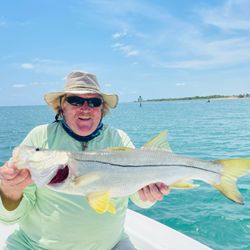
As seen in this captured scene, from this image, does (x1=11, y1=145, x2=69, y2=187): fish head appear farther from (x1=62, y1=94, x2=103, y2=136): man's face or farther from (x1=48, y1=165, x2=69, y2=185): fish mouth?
(x1=62, y1=94, x2=103, y2=136): man's face

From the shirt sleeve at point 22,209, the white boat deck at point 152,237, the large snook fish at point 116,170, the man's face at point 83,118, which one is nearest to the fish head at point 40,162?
the large snook fish at point 116,170

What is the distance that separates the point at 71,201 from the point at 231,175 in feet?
4.34

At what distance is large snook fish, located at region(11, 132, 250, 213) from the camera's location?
2404mm

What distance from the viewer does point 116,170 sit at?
255 cm

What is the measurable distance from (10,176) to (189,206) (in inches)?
221

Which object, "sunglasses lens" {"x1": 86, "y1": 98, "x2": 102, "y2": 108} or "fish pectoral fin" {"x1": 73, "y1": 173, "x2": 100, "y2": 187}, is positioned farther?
"sunglasses lens" {"x1": 86, "y1": 98, "x2": 102, "y2": 108}

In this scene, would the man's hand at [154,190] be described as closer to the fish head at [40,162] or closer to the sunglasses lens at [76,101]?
the fish head at [40,162]

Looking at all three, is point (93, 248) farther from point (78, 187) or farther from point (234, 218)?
point (234, 218)

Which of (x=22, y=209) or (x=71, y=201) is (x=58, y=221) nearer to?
(x=71, y=201)

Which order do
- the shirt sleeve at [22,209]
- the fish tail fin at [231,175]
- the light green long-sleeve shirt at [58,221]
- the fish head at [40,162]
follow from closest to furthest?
1. the fish head at [40,162]
2. the fish tail fin at [231,175]
3. the shirt sleeve at [22,209]
4. the light green long-sleeve shirt at [58,221]

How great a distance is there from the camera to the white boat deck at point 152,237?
376 cm

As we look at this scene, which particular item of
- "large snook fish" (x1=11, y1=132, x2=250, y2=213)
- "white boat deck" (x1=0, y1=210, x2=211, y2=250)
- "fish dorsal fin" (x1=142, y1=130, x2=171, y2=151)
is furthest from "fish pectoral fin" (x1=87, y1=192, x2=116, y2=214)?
"white boat deck" (x1=0, y1=210, x2=211, y2=250)

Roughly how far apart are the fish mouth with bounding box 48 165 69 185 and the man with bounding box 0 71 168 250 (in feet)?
1.35

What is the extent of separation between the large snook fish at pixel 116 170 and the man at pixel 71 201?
232 millimetres
